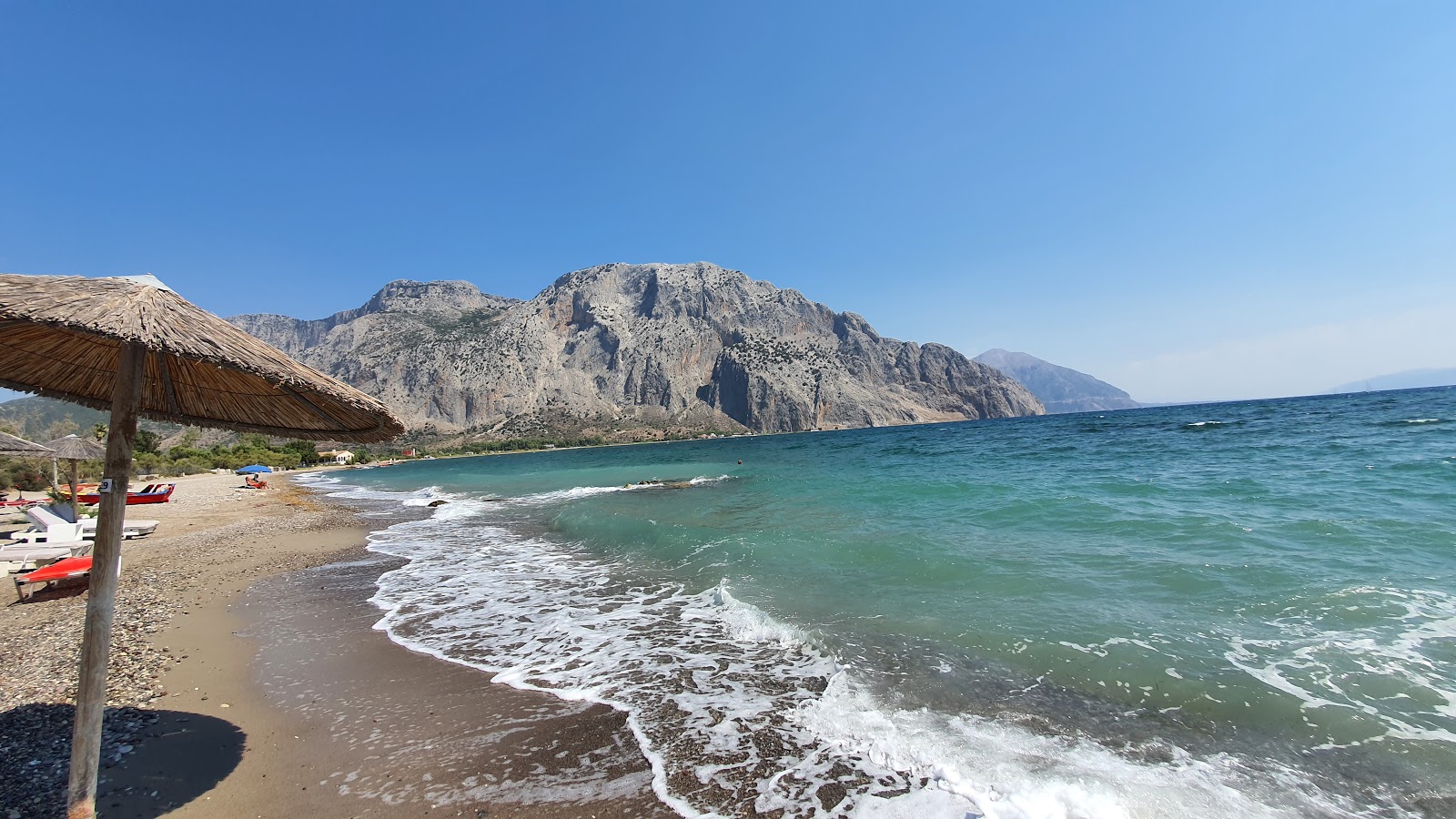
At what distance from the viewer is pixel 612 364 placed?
547ft

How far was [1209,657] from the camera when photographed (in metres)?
6.64

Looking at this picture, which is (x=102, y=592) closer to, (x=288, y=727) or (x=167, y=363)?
(x=167, y=363)

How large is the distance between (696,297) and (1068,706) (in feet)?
607

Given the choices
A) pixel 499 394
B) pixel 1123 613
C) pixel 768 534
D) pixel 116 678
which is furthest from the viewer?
pixel 499 394

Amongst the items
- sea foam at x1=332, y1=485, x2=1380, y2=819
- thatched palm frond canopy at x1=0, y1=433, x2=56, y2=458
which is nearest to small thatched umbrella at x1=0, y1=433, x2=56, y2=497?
thatched palm frond canopy at x1=0, y1=433, x2=56, y2=458

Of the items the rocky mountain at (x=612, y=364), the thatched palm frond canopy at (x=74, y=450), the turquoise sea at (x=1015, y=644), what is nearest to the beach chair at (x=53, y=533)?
the thatched palm frond canopy at (x=74, y=450)

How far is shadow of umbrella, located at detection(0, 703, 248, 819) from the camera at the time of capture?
14.1 ft

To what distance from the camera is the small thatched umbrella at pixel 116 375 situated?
10.9ft

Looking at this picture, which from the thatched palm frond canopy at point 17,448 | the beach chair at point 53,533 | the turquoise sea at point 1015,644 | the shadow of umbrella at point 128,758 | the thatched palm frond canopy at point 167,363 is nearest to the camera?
the thatched palm frond canopy at point 167,363

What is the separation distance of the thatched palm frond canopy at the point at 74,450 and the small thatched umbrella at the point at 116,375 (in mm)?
20420

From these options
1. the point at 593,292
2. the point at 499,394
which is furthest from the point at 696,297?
the point at 499,394

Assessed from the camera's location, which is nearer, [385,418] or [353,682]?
[385,418]

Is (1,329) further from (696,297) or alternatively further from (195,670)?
(696,297)

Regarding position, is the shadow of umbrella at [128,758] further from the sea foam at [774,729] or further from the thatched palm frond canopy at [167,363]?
the thatched palm frond canopy at [167,363]
